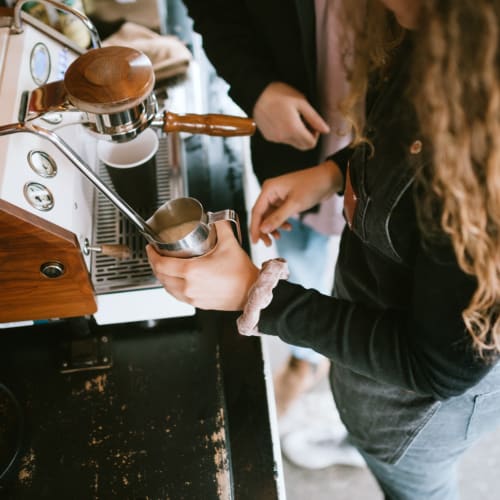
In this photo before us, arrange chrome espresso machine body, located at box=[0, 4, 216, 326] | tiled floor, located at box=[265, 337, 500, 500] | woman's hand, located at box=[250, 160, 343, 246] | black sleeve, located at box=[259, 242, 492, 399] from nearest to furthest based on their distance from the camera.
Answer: black sleeve, located at box=[259, 242, 492, 399]
chrome espresso machine body, located at box=[0, 4, 216, 326]
woman's hand, located at box=[250, 160, 343, 246]
tiled floor, located at box=[265, 337, 500, 500]

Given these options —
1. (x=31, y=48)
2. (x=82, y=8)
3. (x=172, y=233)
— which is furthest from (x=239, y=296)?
(x=82, y=8)

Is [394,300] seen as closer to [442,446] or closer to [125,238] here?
[442,446]

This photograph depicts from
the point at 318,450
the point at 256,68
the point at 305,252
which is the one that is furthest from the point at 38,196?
the point at 318,450

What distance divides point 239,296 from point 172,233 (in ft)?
0.46

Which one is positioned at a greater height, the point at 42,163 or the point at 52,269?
the point at 42,163

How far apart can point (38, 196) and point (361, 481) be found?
1.38 meters

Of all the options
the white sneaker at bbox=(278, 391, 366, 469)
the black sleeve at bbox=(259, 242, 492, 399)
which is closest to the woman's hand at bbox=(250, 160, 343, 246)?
the black sleeve at bbox=(259, 242, 492, 399)

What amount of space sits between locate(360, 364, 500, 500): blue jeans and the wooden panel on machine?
0.57 metres

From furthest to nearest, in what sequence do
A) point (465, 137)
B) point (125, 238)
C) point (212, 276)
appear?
point (125, 238), point (212, 276), point (465, 137)

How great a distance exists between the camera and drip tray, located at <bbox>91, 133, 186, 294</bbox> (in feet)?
2.74

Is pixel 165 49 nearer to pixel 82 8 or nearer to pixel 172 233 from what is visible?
pixel 82 8

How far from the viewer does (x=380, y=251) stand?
71 centimetres

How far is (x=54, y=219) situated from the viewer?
72 cm

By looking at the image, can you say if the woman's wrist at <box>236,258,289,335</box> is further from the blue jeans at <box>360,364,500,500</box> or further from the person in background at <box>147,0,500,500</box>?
the blue jeans at <box>360,364,500,500</box>
